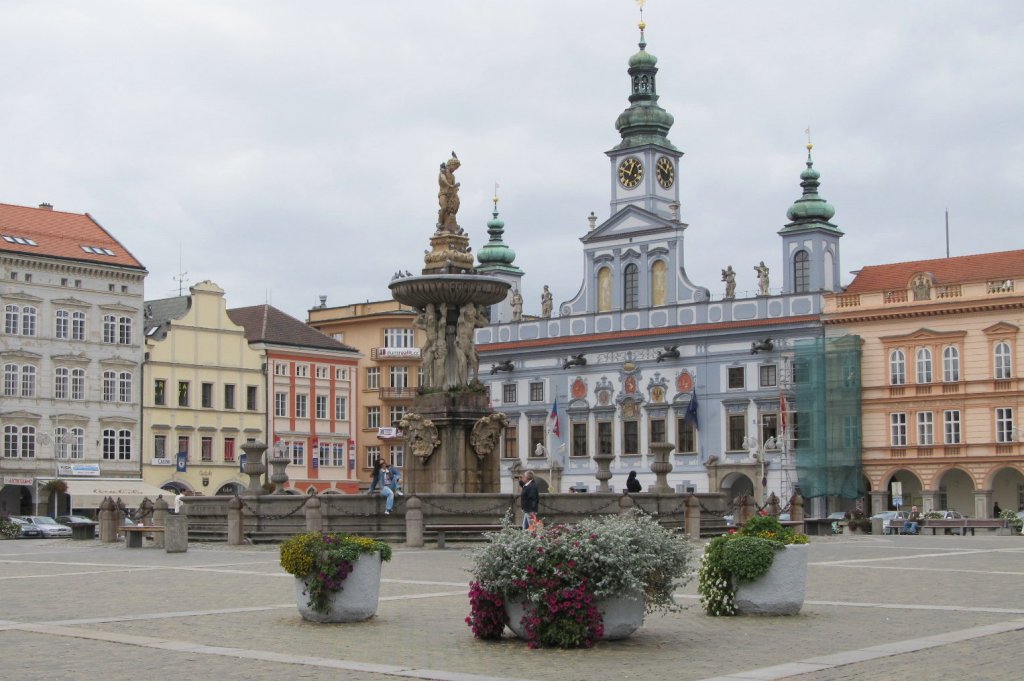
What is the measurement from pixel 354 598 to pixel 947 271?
5730 cm

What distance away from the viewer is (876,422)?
67.8m

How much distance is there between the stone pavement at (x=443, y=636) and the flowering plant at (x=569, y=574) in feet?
0.78

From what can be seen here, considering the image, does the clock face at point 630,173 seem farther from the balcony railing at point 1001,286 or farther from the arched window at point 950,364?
the balcony railing at point 1001,286

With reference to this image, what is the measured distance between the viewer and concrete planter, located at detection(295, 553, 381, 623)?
14992 mm

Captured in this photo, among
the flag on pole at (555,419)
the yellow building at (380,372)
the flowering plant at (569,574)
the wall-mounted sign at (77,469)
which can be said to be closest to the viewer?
the flowering plant at (569,574)

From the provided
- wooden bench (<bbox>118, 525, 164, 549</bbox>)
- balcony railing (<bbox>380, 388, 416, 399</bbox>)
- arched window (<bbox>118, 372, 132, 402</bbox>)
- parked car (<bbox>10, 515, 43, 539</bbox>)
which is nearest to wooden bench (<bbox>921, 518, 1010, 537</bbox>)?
wooden bench (<bbox>118, 525, 164, 549</bbox>)

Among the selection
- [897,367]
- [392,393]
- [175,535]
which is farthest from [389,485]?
[392,393]

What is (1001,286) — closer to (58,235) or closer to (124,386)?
(124,386)

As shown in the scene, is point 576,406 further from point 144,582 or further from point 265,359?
point 144,582

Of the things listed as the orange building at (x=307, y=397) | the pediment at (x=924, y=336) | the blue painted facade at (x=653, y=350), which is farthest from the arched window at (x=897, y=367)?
the orange building at (x=307, y=397)

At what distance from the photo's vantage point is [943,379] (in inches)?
2581

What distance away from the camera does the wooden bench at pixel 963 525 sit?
4859 cm

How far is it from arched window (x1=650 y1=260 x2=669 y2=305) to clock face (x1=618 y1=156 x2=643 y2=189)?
14.7 feet

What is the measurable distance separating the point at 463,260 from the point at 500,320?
4985 cm
